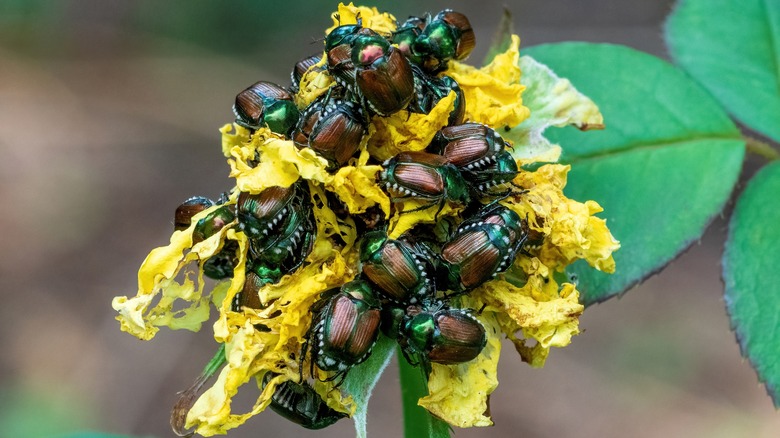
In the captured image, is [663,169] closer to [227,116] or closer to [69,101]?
[227,116]

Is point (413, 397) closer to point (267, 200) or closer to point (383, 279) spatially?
point (383, 279)

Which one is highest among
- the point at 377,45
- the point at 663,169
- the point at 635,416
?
the point at 377,45

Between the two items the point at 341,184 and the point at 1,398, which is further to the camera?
the point at 1,398

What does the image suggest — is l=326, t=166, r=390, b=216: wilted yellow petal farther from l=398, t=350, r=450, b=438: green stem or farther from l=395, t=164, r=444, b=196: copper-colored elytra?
l=398, t=350, r=450, b=438: green stem

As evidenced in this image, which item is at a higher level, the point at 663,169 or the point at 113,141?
the point at 663,169

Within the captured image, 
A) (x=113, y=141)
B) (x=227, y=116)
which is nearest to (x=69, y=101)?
(x=113, y=141)

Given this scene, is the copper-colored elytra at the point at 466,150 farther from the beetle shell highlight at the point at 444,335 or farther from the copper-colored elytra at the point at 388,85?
the beetle shell highlight at the point at 444,335

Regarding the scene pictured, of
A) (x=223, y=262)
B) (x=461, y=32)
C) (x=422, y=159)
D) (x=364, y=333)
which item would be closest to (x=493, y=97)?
(x=461, y=32)
